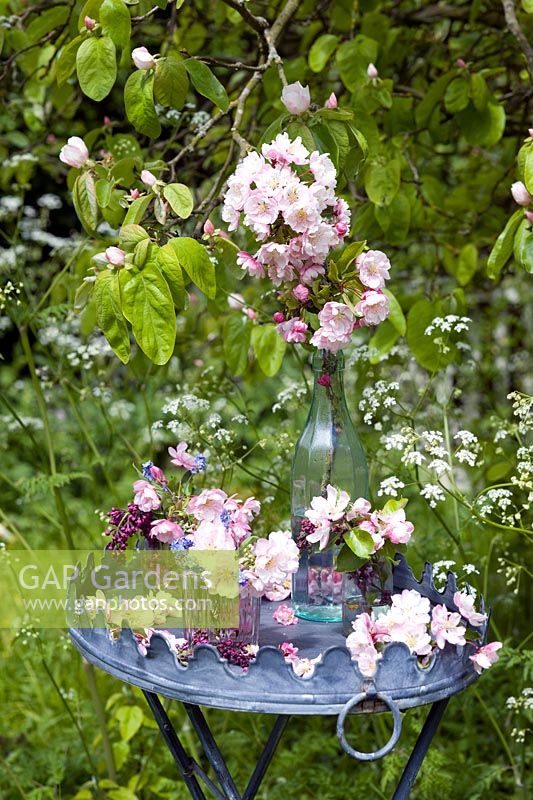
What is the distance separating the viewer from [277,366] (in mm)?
1857

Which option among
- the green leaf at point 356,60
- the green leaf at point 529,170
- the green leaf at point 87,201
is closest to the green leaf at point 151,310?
the green leaf at point 87,201

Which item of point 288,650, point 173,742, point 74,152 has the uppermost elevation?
point 74,152

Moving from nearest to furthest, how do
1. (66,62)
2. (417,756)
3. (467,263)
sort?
(417,756), (66,62), (467,263)

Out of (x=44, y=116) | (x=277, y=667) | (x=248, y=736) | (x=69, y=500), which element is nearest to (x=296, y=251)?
(x=277, y=667)

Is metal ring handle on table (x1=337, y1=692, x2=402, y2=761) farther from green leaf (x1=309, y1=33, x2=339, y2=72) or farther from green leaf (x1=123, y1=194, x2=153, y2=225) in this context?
green leaf (x1=309, y1=33, x2=339, y2=72)

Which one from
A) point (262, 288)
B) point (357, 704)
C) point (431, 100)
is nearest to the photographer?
point (357, 704)

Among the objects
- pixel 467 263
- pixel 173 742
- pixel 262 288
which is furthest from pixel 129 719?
pixel 467 263

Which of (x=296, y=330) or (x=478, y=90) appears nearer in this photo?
(x=296, y=330)

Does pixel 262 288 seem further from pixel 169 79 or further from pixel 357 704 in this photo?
pixel 357 704

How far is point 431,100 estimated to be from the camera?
2002 millimetres

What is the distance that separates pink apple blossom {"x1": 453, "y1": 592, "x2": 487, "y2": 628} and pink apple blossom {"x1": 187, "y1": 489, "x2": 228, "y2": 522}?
0.32 metres

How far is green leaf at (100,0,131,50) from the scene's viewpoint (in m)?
1.44

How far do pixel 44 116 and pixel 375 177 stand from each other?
1049mm

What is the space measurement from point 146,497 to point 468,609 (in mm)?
430
